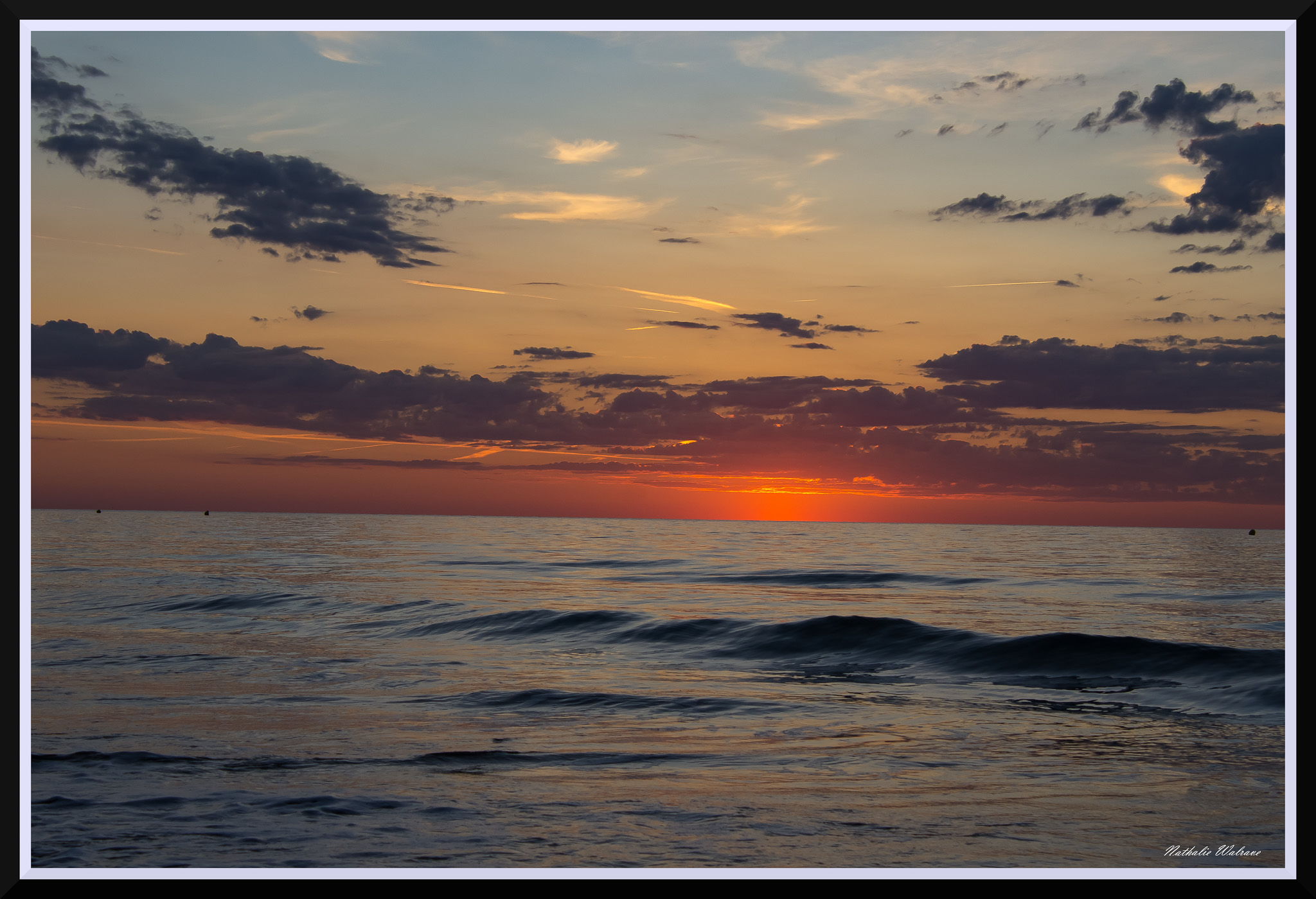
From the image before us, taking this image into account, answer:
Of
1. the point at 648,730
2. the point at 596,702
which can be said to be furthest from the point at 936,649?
the point at 648,730

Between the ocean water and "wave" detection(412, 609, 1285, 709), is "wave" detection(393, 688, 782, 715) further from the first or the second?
"wave" detection(412, 609, 1285, 709)

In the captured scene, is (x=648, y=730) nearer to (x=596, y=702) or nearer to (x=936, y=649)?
(x=596, y=702)

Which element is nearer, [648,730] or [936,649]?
[648,730]

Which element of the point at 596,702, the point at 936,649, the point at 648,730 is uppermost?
the point at 648,730

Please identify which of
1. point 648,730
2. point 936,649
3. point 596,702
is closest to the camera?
point 648,730

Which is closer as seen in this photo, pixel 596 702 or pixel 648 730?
pixel 648 730

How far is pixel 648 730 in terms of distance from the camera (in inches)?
403

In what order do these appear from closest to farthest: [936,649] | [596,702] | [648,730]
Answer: [648,730] → [596,702] → [936,649]

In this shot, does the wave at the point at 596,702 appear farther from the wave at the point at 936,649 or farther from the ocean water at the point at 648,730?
the wave at the point at 936,649

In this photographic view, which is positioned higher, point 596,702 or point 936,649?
point 596,702

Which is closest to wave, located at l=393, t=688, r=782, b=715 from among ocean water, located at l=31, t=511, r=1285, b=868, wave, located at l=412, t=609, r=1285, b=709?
ocean water, located at l=31, t=511, r=1285, b=868

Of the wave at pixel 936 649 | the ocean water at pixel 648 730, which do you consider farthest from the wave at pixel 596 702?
the wave at pixel 936 649

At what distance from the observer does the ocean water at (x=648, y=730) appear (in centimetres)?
651

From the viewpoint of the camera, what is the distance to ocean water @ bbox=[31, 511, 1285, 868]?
6.51 m
